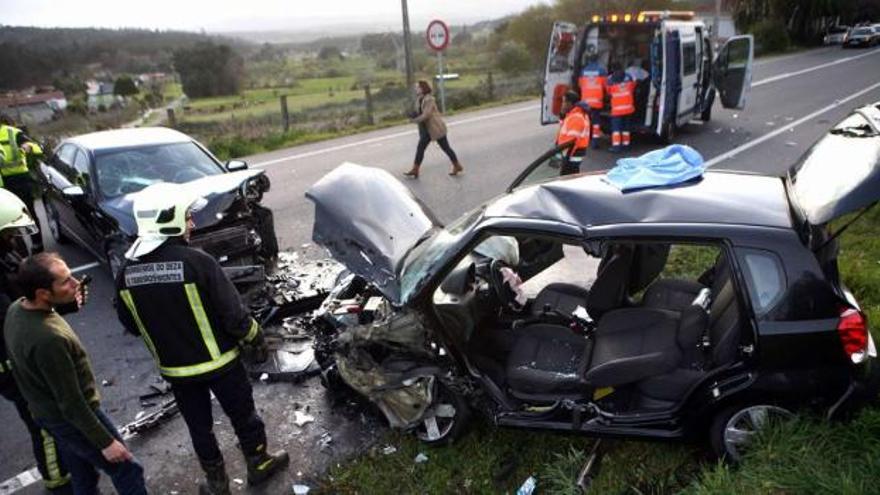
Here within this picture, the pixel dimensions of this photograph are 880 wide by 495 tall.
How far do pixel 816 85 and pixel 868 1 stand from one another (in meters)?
35.1

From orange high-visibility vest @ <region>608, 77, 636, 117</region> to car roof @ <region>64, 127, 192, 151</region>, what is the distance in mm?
6845

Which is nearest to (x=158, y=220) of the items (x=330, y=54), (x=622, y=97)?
(x=622, y=97)

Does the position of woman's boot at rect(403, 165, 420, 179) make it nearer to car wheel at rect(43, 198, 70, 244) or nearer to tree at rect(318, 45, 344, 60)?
car wheel at rect(43, 198, 70, 244)

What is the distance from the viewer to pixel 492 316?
4273 mm

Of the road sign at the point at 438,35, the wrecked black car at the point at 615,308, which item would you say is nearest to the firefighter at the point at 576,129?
the wrecked black car at the point at 615,308

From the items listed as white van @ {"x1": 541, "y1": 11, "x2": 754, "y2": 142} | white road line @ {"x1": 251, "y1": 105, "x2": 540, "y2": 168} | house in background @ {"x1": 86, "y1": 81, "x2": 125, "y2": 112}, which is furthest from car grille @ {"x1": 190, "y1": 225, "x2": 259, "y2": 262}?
house in background @ {"x1": 86, "y1": 81, "x2": 125, "y2": 112}

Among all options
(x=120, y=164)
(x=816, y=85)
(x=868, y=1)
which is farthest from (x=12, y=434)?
(x=868, y=1)

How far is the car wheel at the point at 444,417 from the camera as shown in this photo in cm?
371

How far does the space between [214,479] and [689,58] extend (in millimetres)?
10814

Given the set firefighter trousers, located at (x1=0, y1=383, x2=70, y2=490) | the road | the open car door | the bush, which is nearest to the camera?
the open car door

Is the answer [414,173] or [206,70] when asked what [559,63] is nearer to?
[414,173]

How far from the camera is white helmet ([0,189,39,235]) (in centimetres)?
336

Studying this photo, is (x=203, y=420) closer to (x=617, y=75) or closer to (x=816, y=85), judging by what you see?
(x=617, y=75)

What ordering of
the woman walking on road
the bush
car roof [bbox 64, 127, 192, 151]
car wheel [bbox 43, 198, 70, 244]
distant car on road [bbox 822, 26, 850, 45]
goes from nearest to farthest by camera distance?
car roof [bbox 64, 127, 192, 151] < car wheel [bbox 43, 198, 70, 244] < the woman walking on road < the bush < distant car on road [bbox 822, 26, 850, 45]
